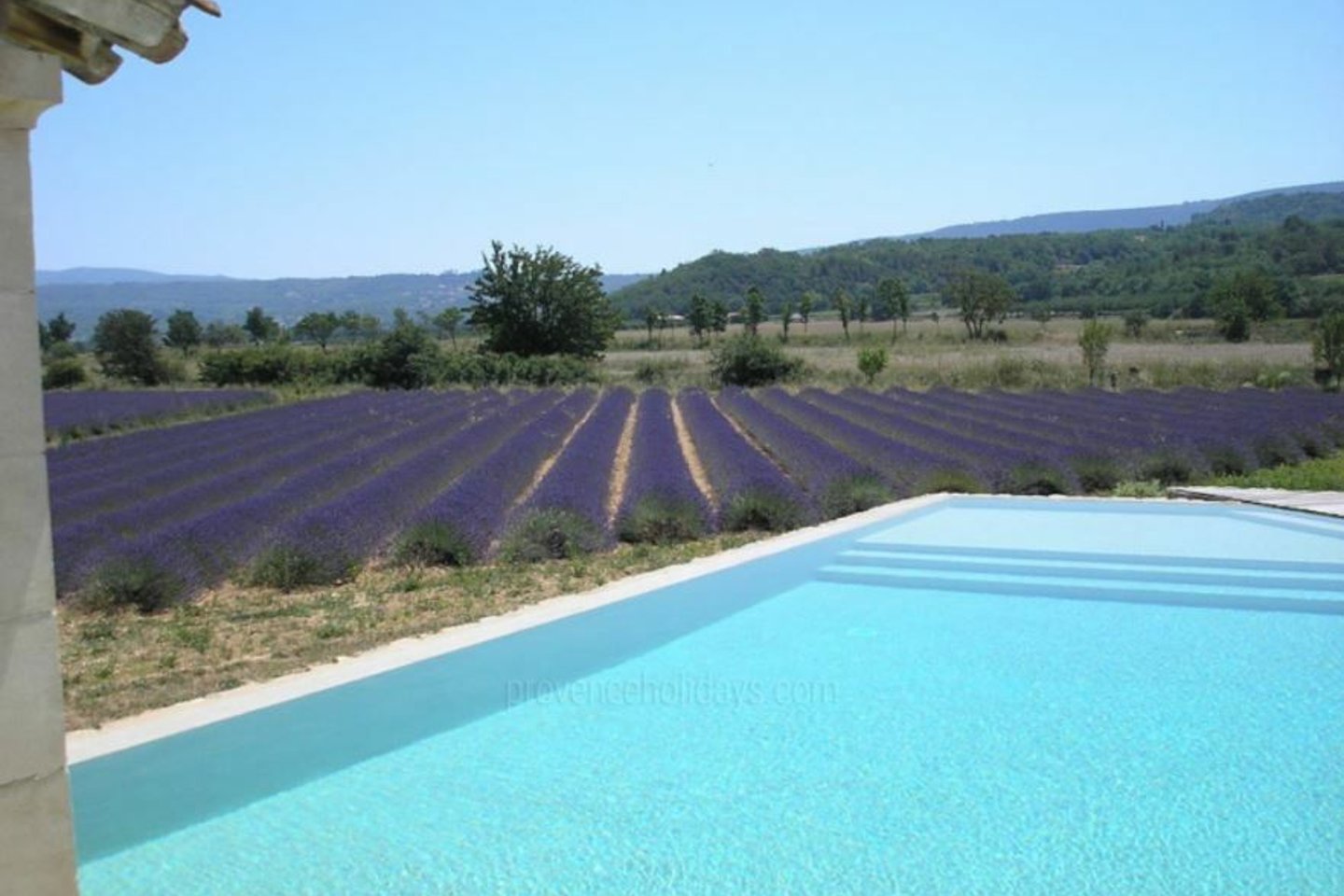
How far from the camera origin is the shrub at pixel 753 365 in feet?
104

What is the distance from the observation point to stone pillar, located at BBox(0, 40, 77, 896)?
7.44 feet

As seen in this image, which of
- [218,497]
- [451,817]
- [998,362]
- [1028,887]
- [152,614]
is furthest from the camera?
[998,362]

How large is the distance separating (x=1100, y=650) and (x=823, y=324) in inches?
2987

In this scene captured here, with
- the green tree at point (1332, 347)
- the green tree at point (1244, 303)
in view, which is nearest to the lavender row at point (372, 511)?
the green tree at point (1332, 347)

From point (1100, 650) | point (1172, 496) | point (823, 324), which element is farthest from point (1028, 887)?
point (823, 324)

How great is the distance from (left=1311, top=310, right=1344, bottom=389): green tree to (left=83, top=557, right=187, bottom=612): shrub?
2508cm

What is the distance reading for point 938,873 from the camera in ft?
11.3

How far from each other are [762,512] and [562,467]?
→ 323 cm

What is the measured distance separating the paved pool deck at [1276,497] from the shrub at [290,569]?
777cm

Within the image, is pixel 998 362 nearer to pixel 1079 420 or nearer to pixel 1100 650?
pixel 1079 420

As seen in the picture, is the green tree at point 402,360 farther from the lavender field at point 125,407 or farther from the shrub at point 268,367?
the lavender field at point 125,407

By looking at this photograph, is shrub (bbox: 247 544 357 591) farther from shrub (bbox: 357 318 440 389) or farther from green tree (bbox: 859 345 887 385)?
shrub (bbox: 357 318 440 389)

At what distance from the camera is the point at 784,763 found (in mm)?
4328

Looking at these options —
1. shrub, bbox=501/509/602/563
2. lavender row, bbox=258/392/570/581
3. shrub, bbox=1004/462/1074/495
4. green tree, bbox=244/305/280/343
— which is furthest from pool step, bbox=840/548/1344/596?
green tree, bbox=244/305/280/343
